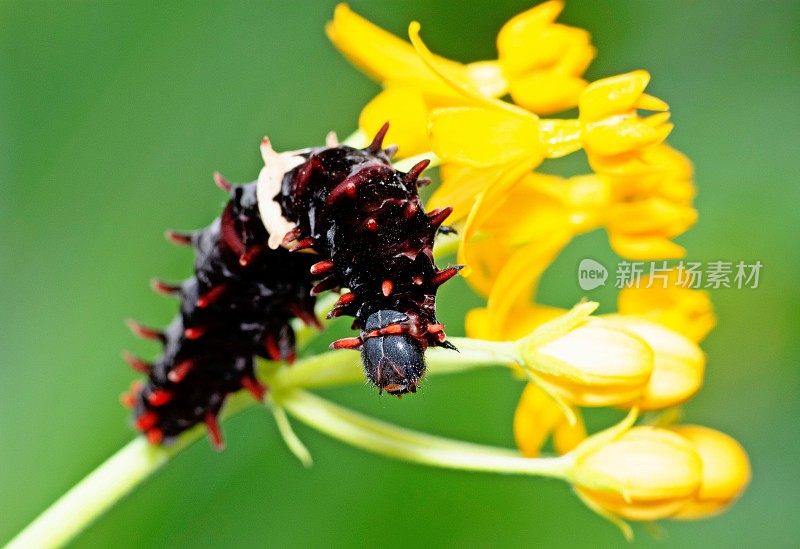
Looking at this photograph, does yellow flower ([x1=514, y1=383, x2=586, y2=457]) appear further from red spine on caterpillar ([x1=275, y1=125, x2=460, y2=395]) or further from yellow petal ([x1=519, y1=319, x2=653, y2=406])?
red spine on caterpillar ([x1=275, y1=125, x2=460, y2=395])

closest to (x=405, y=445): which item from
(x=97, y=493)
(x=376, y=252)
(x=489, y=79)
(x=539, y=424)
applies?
(x=539, y=424)

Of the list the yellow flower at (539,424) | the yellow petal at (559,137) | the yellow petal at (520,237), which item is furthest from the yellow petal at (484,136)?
the yellow flower at (539,424)

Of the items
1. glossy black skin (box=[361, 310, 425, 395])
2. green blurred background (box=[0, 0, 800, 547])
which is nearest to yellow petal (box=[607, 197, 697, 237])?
glossy black skin (box=[361, 310, 425, 395])

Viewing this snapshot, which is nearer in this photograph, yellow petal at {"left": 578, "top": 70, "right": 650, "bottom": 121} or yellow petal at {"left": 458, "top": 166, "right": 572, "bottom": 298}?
yellow petal at {"left": 578, "top": 70, "right": 650, "bottom": 121}

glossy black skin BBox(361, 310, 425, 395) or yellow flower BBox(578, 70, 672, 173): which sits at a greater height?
yellow flower BBox(578, 70, 672, 173)

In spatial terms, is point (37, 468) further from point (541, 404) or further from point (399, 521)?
point (541, 404)

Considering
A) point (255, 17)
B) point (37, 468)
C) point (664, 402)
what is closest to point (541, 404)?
point (664, 402)
